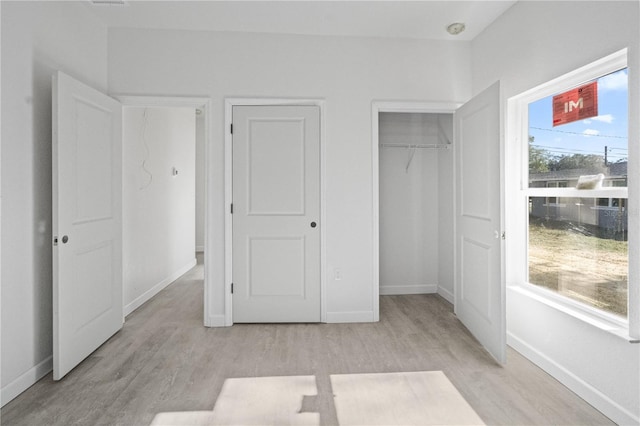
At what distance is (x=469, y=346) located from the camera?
2783mm

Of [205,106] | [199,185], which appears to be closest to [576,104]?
[205,106]

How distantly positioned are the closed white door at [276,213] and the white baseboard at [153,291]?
1195mm

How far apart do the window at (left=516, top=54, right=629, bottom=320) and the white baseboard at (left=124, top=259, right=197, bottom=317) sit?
12.2ft

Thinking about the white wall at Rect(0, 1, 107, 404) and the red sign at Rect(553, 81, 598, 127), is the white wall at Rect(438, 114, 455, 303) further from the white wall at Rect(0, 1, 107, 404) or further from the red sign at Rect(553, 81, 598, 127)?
the white wall at Rect(0, 1, 107, 404)

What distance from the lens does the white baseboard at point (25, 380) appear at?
6.70 feet

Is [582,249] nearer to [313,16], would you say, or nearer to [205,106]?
[313,16]

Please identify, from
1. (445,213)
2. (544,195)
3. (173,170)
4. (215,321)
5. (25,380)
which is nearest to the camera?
(25,380)

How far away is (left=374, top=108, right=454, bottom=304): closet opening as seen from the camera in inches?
165

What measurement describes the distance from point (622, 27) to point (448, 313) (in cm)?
264

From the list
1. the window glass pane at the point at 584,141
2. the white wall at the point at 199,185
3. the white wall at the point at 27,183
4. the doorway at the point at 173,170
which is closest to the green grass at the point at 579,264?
the window glass pane at the point at 584,141

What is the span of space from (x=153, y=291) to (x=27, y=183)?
226cm

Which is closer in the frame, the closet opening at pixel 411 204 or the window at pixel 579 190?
the window at pixel 579 190

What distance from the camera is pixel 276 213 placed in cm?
329

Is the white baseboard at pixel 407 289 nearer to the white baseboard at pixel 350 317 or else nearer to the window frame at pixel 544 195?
the white baseboard at pixel 350 317
